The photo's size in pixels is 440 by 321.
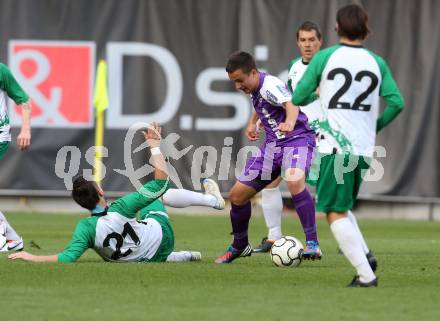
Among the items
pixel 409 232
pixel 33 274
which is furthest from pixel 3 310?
pixel 409 232

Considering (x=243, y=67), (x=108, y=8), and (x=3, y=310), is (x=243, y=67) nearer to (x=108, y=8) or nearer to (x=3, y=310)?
(x=3, y=310)

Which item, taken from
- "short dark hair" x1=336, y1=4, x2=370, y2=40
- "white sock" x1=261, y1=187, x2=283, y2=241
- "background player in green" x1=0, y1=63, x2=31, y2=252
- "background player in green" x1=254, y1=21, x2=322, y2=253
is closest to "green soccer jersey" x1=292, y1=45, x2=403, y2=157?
"short dark hair" x1=336, y1=4, x2=370, y2=40

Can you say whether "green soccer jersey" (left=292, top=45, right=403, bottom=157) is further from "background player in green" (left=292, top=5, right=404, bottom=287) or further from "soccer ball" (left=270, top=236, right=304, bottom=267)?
"soccer ball" (left=270, top=236, right=304, bottom=267)

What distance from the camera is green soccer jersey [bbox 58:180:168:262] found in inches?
351

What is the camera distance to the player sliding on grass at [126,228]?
29.3 feet

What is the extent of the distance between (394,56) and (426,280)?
400 inches

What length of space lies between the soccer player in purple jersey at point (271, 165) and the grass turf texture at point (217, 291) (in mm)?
210

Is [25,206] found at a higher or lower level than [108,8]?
lower

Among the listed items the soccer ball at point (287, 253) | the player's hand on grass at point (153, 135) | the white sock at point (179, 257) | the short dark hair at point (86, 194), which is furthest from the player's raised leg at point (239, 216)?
the short dark hair at point (86, 194)

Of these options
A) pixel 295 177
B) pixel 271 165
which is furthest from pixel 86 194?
pixel 295 177

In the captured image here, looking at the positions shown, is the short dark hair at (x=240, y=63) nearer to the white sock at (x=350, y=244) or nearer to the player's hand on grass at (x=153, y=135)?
the player's hand on grass at (x=153, y=135)

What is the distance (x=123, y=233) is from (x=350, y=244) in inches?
89.3

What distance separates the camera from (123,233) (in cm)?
912

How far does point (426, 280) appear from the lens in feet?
27.5
